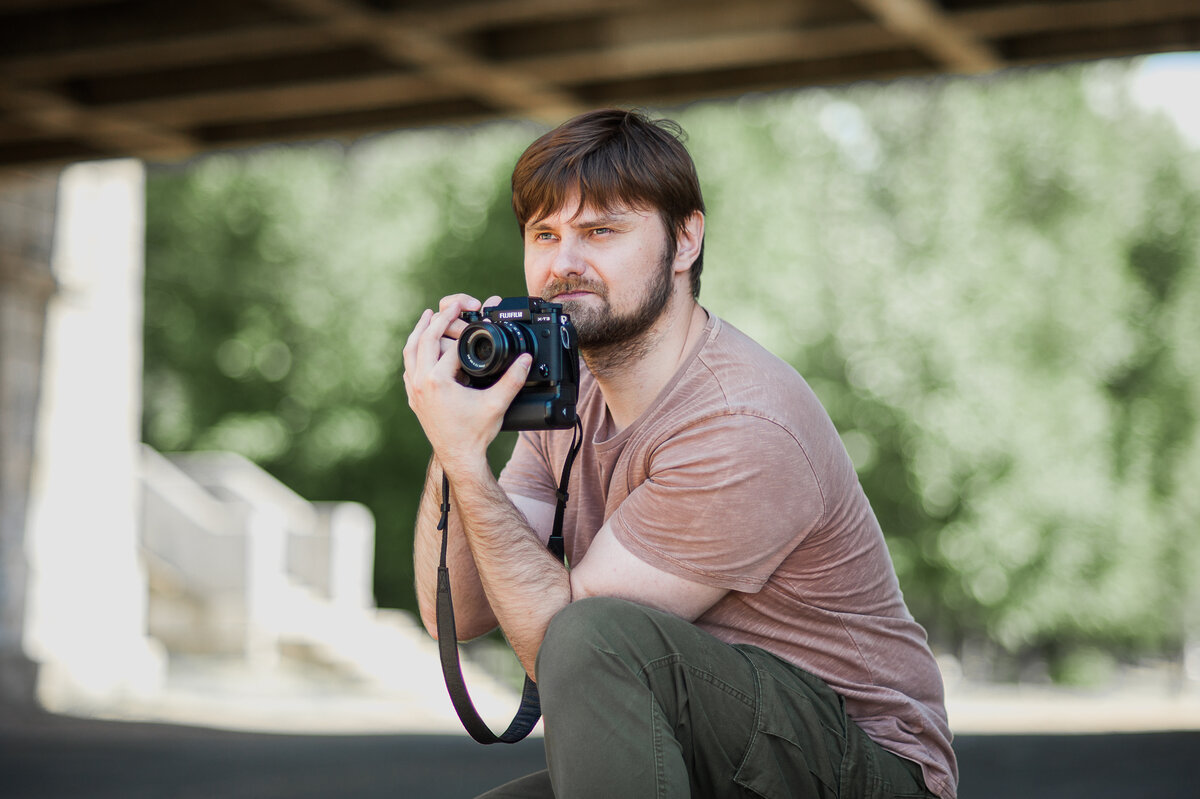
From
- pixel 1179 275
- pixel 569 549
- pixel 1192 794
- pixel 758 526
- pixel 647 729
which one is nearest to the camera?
pixel 647 729

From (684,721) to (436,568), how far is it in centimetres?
81

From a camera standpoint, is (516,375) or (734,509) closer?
(734,509)

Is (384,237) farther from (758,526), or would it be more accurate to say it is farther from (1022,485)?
(758,526)

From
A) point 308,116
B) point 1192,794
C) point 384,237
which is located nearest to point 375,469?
point 384,237

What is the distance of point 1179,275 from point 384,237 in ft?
40.6

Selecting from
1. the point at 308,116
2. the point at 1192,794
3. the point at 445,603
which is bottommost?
the point at 1192,794

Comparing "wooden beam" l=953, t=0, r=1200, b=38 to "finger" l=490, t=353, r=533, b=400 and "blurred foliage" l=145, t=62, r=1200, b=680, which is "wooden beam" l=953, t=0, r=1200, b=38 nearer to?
"finger" l=490, t=353, r=533, b=400

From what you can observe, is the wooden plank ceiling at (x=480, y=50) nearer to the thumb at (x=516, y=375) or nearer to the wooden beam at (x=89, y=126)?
the wooden beam at (x=89, y=126)

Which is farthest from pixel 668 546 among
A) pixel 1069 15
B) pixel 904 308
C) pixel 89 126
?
pixel 904 308

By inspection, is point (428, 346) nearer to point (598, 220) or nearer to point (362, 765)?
point (598, 220)

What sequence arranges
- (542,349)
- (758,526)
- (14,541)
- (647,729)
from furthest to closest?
(14,541) < (542,349) < (758,526) < (647,729)

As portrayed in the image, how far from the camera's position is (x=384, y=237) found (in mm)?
21938

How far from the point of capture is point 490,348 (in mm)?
2588

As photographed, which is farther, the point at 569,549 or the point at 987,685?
the point at 987,685
